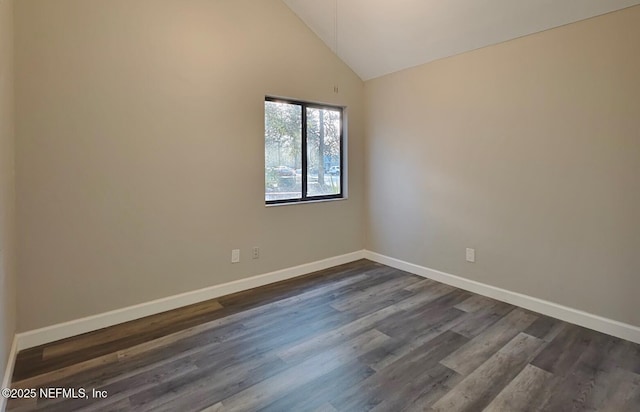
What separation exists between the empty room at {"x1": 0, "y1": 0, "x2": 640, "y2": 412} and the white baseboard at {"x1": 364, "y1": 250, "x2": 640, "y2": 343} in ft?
0.06

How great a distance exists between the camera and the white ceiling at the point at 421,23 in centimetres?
258

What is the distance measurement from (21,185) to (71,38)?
110 cm

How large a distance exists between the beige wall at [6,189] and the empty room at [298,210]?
39mm

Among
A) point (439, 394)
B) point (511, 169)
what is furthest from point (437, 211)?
point (439, 394)

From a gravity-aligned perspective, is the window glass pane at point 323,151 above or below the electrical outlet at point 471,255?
above

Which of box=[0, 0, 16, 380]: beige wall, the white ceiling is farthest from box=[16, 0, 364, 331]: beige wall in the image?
the white ceiling

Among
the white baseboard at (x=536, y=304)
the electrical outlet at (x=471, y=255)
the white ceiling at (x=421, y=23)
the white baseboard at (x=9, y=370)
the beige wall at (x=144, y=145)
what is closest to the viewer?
the white baseboard at (x=9, y=370)

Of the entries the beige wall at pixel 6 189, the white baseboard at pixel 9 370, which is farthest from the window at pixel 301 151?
the white baseboard at pixel 9 370

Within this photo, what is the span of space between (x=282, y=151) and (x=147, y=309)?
201cm

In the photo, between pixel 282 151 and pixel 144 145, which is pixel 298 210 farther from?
pixel 144 145

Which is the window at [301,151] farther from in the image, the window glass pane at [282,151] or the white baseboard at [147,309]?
the white baseboard at [147,309]

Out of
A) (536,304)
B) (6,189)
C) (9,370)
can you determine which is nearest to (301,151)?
(6,189)

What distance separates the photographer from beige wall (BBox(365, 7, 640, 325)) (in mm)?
2426

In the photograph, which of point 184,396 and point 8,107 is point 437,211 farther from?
point 8,107
